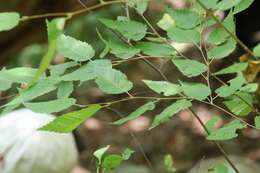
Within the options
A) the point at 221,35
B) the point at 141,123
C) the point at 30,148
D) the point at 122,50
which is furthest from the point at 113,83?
the point at 141,123

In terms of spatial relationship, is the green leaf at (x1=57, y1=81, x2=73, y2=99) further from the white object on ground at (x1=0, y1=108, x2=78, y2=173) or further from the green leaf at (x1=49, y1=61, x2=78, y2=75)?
the white object on ground at (x1=0, y1=108, x2=78, y2=173)

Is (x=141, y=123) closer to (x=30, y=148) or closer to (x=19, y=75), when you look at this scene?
(x=30, y=148)

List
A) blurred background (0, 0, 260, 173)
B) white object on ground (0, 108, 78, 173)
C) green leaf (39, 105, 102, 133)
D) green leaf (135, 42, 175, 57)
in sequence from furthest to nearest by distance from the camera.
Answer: blurred background (0, 0, 260, 173) < white object on ground (0, 108, 78, 173) < green leaf (135, 42, 175, 57) < green leaf (39, 105, 102, 133)

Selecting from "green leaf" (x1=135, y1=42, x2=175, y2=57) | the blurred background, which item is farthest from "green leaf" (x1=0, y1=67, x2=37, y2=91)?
the blurred background

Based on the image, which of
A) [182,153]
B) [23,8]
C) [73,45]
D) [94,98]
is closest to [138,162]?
[182,153]

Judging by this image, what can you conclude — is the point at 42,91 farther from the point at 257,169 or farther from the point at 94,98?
the point at 94,98
